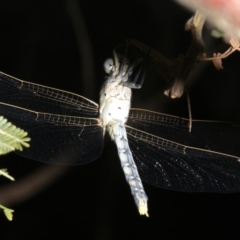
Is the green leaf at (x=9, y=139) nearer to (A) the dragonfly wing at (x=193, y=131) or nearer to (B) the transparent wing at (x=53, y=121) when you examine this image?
(B) the transparent wing at (x=53, y=121)

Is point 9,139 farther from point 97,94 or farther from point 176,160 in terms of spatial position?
point 97,94

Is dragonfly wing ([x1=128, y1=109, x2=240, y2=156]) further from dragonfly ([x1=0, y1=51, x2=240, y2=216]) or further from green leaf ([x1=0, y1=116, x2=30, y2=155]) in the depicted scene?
green leaf ([x1=0, y1=116, x2=30, y2=155])

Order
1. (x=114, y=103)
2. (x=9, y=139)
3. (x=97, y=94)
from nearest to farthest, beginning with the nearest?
(x=9, y=139) → (x=114, y=103) → (x=97, y=94)

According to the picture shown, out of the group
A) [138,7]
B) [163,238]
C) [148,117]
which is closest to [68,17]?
[138,7]

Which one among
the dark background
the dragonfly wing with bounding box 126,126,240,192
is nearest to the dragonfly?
the dragonfly wing with bounding box 126,126,240,192

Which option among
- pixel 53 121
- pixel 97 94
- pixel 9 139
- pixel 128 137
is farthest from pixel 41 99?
pixel 97 94

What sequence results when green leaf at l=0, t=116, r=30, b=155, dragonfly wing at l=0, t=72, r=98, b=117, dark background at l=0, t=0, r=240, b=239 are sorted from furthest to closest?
dark background at l=0, t=0, r=240, b=239 < dragonfly wing at l=0, t=72, r=98, b=117 < green leaf at l=0, t=116, r=30, b=155

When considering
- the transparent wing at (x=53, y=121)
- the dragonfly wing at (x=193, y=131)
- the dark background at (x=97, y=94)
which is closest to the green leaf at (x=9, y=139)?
the transparent wing at (x=53, y=121)
